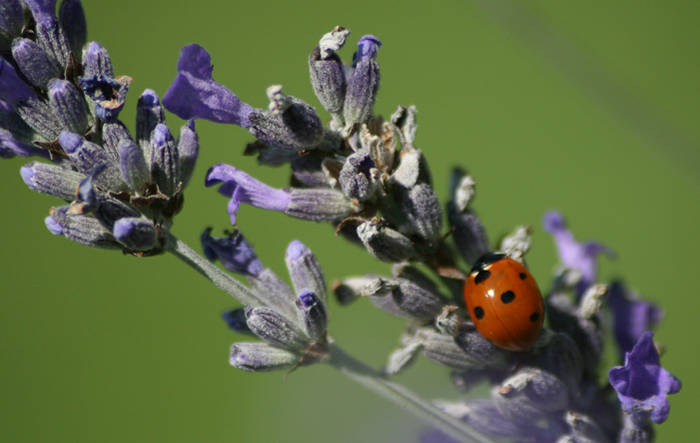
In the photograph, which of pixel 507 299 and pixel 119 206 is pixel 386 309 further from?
pixel 119 206

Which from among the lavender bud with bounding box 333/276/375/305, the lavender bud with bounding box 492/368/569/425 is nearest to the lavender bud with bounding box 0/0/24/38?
the lavender bud with bounding box 333/276/375/305

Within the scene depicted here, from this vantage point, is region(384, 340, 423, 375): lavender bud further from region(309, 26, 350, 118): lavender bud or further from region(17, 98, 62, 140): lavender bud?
region(17, 98, 62, 140): lavender bud

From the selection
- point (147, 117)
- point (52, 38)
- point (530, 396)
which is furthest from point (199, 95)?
point (530, 396)

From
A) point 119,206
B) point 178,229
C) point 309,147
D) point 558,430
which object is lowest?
point 178,229

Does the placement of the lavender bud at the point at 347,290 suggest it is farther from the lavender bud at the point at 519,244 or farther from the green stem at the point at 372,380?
the lavender bud at the point at 519,244

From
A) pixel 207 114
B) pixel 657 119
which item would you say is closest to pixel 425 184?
pixel 207 114

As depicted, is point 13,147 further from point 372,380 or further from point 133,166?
point 372,380
